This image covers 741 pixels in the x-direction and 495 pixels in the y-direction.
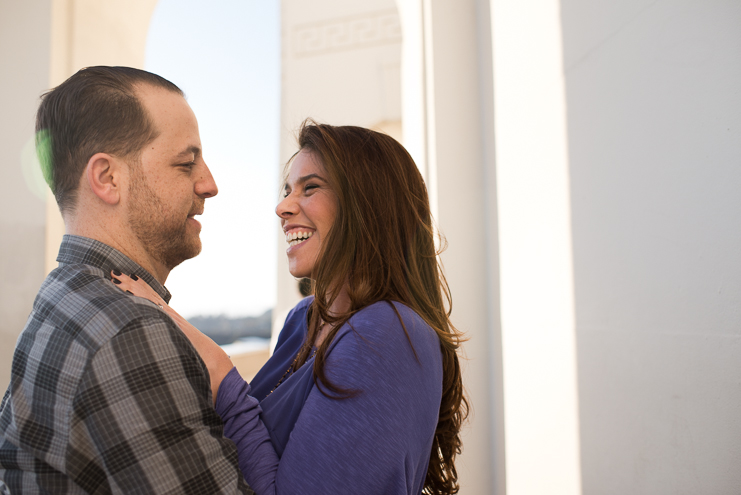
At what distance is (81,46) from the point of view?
2.56 meters

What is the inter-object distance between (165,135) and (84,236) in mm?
359

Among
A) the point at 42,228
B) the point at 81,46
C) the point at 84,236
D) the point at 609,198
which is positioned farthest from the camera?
the point at 81,46

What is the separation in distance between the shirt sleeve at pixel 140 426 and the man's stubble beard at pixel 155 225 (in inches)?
15.1

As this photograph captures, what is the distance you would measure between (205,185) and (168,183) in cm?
12

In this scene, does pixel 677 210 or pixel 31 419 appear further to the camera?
pixel 677 210

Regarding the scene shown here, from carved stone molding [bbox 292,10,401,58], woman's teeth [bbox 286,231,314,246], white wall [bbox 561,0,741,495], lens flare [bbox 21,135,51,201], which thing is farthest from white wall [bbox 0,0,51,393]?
carved stone molding [bbox 292,10,401,58]

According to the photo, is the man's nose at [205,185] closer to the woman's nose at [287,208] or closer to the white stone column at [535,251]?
→ the woman's nose at [287,208]

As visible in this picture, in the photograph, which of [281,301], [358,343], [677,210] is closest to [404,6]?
[677,210]

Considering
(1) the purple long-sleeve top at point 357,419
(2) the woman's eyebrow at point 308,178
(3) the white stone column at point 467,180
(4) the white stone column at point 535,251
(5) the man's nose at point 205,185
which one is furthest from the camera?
(3) the white stone column at point 467,180

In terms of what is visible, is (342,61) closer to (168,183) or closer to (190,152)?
(190,152)

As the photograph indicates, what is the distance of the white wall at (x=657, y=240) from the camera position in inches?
41.1

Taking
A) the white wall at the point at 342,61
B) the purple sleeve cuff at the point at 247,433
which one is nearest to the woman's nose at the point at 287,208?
the purple sleeve cuff at the point at 247,433

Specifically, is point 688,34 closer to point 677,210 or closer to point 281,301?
point 677,210

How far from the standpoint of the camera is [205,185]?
54.6 inches
